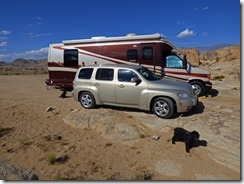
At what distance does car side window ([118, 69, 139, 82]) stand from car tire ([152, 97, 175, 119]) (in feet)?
3.77

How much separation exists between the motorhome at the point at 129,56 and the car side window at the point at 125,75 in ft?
9.28

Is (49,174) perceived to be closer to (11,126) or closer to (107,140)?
(107,140)

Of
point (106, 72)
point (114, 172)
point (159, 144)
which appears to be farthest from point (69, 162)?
point (106, 72)

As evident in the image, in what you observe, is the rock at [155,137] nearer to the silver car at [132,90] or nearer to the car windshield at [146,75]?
the silver car at [132,90]

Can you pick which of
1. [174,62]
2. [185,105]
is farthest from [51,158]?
[174,62]

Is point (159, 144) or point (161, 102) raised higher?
point (161, 102)

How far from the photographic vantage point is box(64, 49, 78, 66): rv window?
1219 centimetres

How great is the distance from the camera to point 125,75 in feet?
27.3

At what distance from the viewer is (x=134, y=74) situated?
8.17 meters

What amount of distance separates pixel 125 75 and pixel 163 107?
169cm

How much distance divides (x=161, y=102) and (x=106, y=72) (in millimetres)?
2279

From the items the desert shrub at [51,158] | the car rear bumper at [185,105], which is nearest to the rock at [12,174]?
the desert shrub at [51,158]

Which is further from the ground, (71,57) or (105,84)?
(71,57)

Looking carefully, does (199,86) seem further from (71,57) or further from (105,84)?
(71,57)
